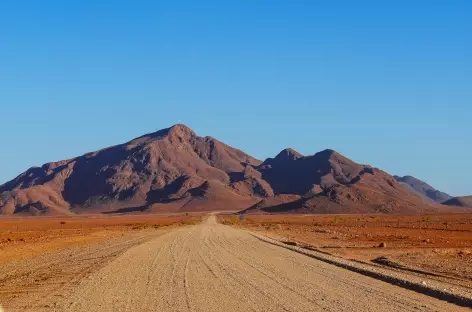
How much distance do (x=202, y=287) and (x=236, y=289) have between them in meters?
1.04

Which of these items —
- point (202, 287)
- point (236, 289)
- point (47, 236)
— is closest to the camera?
point (236, 289)

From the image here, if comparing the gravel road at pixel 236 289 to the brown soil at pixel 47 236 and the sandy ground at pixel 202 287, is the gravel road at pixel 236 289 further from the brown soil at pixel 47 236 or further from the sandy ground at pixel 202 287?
the brown soil at pixel 47 236

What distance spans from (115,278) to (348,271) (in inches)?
296

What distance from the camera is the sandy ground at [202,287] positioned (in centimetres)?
1459

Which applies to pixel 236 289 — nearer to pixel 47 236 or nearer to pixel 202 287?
pixel 202 287

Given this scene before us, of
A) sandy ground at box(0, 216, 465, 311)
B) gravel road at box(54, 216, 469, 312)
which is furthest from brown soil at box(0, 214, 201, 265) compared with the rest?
A: gravel road at box(54, 216, 469, 312)

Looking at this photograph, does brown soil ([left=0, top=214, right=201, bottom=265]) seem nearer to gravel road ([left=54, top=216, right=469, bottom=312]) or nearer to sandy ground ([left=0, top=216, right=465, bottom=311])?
sandy ground ([left=0, top=216, right=465, bottom=311])

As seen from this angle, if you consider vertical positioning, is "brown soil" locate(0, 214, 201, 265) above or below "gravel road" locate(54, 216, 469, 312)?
above

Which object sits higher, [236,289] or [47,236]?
[47,236]

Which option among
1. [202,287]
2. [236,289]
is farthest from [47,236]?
[236,289]

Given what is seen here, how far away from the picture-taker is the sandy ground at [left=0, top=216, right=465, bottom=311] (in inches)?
574

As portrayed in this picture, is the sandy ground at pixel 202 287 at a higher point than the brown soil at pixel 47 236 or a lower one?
lower

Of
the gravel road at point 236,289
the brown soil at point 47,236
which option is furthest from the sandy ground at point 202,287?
the brown soil at point 47,236

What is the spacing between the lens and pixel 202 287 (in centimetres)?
1773
